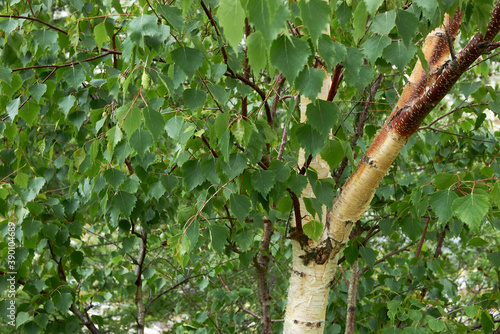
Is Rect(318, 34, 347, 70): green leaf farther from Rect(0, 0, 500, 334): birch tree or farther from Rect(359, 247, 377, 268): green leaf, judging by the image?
Rect(359, 247, 377, 268): green leaf

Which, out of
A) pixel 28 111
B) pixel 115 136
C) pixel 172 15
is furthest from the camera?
pixel 28 111

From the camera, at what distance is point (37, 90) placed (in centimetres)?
131

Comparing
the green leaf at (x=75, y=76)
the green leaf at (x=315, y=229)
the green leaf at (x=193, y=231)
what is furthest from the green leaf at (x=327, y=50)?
the green leaf at (x=75, y=76)

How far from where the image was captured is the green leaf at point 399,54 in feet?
2.70

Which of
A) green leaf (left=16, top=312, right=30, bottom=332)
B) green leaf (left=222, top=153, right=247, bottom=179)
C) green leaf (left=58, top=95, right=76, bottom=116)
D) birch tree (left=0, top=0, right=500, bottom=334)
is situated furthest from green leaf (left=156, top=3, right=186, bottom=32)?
green leaf (left=16, top=312, right=30, bottom=332)

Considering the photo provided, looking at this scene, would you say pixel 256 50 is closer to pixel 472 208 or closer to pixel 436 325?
pixel 472 208

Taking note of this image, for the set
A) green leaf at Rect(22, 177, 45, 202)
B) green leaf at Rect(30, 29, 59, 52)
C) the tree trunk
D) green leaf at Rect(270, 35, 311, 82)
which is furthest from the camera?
green leaf at Rect(22, 177, 45, 202)

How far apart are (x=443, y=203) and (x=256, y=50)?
679 millimetres

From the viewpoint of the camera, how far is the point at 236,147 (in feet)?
3.16

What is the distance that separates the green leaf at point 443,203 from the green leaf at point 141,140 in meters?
0.67

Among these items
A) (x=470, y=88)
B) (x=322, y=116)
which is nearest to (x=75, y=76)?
(x=322, y=116)

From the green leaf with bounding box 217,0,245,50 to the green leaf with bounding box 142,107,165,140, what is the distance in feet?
1.18

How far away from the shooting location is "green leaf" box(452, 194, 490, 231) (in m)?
0.90

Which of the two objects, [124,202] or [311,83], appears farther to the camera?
[124,202]
